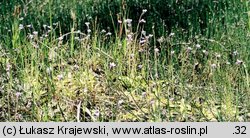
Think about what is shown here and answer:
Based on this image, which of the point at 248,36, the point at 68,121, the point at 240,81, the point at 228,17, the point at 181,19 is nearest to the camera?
the point at 68,121

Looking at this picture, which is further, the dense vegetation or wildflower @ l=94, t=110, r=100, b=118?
the dense vegetation

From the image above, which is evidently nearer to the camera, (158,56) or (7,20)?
(158,56)

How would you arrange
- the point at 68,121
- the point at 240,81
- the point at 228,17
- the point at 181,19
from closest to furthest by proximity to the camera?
1. the point at 68,121
2. the point at 240,81
3. the point at 228,17
4. the point at 181,19

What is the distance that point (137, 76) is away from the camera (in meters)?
4.20

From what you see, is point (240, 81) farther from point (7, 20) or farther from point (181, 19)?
point (7, 20)

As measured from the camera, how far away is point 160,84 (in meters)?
4.04

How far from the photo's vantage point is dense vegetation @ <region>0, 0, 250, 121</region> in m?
3.73

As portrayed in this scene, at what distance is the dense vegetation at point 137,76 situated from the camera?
3.73 metres

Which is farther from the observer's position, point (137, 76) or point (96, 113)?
point (137, 76)

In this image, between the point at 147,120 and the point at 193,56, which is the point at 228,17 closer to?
the point at 193,56

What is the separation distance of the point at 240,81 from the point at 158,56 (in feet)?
2.51

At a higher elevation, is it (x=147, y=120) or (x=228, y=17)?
(x=228, y=17)

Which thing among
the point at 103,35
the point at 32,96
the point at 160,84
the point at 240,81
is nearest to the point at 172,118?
the point at 160,84

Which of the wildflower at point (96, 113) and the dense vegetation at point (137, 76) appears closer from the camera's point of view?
the wildflower at point (96, 113)
